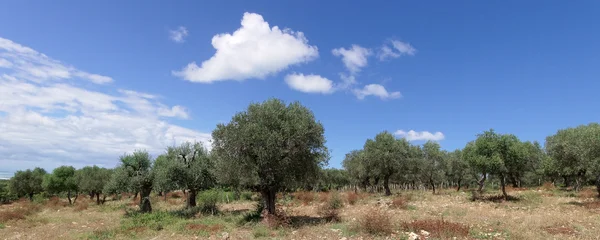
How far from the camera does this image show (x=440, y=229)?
53.9 feet

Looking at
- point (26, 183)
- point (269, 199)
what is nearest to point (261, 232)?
point (269, 199)

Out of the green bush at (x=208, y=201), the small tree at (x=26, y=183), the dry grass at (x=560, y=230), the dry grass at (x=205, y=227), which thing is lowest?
the dry grass at (x=560, y=230)

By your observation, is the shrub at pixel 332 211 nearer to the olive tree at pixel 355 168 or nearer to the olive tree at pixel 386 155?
the olive tree at pixel 386 155

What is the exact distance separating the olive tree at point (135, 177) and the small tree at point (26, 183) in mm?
57643

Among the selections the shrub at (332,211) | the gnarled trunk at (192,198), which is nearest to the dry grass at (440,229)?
the shrub at (332,211)

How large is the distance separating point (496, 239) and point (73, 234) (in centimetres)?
2398

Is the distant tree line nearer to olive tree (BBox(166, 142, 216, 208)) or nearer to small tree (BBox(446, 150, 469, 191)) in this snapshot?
olive tree (BBox(166, 142, 216, 208))

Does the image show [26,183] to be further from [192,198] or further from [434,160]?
[434,160]

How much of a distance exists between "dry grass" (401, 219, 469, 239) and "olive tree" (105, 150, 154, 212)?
26.9m

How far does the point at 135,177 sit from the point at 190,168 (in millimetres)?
6219

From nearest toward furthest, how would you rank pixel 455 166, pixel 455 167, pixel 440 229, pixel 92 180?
1. pixel 440 229
2. pixel 92 180
3. pixel 455 166
4. pixel 455 167

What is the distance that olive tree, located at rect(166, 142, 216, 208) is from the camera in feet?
105

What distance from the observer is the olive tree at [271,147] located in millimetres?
21406

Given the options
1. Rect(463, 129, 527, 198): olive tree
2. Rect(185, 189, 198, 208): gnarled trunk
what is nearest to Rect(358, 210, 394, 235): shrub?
Rect(185, 189, 198, 208): gnarled trunk
